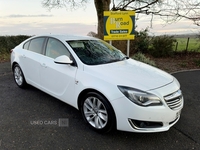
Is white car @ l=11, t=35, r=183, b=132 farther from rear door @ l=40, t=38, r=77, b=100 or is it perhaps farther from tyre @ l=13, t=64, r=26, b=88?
tyre @ l=13, t=64, r=26, b=88

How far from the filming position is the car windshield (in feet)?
10.0

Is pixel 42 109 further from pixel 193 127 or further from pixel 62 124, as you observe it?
pixel 193 127

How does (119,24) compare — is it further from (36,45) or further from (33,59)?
(33,59)

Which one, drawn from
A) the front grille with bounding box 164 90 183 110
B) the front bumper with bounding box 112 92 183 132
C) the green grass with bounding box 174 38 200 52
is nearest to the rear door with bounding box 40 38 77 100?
the front bumper with bounding box 112 92 183 132

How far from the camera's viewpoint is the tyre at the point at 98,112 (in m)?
2.45

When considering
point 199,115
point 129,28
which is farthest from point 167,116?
point 129,28

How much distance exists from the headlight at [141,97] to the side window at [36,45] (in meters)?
2.31

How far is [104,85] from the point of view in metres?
2.47

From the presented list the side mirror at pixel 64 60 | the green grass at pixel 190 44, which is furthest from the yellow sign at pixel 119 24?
the green grass at pixel 190 44

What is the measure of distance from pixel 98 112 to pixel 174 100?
1152 mm

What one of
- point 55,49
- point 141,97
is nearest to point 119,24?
point 55,49

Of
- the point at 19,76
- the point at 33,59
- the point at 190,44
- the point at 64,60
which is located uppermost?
the point at 64,60

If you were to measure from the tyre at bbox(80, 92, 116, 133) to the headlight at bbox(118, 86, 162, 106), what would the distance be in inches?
13.1

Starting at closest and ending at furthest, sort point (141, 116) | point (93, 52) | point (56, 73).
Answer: point (141, 116), point (56, 73), point (93, 52)
